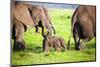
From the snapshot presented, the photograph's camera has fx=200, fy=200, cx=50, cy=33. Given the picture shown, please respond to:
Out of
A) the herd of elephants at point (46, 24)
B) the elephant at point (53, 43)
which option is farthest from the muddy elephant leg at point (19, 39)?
the elephant at point (53, 43)

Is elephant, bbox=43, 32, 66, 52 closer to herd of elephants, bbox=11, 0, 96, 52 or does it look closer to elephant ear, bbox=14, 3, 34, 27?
herd of elephants, bbox=11, 0, 96, 52

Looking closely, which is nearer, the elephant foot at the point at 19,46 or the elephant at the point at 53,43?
the elephant foot at the point at 19,46

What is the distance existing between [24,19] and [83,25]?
790 millimetres

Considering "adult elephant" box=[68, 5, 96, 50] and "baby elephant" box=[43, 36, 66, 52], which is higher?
"adult elephant" box=[68, 5, 96, 50]

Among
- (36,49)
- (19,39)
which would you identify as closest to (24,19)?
(19,39)

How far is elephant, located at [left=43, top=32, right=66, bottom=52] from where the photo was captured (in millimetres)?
2402

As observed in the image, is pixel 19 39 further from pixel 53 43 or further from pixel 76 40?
pixel 76 40

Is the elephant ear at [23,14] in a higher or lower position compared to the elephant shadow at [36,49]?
higher

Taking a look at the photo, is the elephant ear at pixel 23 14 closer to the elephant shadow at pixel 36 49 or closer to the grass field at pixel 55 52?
the grass field at pixel 55 52

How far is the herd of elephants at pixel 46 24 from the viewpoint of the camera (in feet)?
7.41

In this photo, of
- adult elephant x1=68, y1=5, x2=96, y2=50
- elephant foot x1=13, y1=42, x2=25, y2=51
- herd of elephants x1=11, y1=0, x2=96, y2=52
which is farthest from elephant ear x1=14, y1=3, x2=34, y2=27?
adult elephant x1=68, y1=5, x2=96, y2=50

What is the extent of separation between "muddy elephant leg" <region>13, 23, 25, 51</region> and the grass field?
49 millimetres
